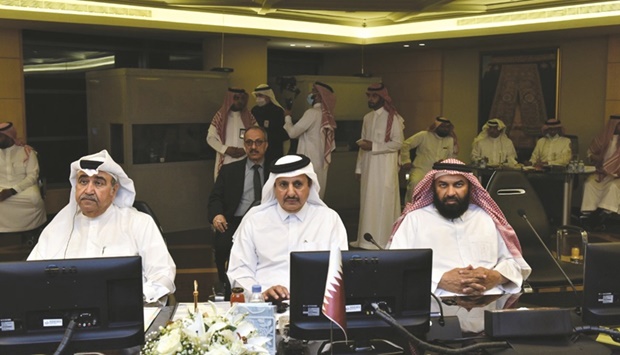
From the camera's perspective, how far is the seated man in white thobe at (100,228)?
3.32m

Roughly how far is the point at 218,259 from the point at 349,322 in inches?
112

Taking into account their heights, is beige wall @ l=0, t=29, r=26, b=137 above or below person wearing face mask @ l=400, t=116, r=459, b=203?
above

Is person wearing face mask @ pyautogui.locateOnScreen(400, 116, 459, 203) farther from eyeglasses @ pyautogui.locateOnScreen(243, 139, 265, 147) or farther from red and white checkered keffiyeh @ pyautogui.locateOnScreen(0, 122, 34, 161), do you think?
red and white checkered keffiyeh @ pyautogui.locateOnScreen(0, 122, 34, 161)

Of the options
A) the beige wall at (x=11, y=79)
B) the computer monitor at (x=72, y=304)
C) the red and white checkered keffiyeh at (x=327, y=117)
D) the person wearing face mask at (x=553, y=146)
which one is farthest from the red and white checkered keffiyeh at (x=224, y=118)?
the computer monitor at (x=72, y=304)

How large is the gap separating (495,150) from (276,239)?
6.96 meters

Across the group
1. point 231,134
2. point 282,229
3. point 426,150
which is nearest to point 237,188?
point 282,229

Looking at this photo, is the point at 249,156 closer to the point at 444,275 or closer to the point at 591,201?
the point at 444,275

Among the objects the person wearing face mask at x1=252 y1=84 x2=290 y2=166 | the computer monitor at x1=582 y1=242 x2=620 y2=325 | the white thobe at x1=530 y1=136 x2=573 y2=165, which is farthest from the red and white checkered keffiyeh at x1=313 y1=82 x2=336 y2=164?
the computer monitor at x1=582 y1=242 x2=620 y2=325

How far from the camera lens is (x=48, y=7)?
25.7 feet

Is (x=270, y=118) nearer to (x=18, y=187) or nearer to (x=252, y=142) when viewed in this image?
(x=18, y=187)

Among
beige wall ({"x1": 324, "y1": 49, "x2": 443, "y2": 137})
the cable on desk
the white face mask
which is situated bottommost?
the cable on desk

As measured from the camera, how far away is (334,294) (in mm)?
1857

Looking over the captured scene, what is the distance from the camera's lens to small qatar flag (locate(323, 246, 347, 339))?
6.09 ft

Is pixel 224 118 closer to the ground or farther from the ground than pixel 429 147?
farther from the ground
